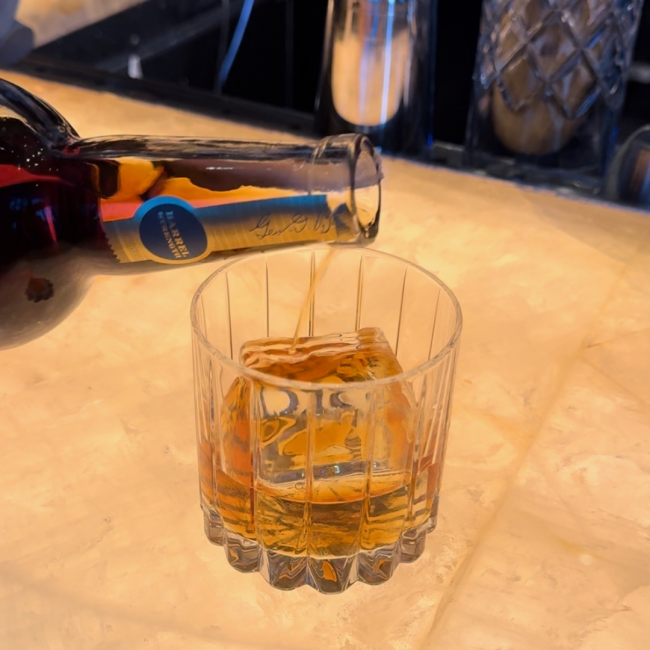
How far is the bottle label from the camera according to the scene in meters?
→ 0.40

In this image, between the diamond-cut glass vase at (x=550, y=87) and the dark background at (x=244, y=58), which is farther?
the dark background at (x=244, y=58)

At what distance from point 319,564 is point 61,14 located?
0.95 metres

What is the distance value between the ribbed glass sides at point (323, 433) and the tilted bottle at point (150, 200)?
0.03 meters

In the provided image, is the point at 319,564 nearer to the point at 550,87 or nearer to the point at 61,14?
the point at 550,87

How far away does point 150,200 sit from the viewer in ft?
1.36

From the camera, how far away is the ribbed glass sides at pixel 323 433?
0.33 meters

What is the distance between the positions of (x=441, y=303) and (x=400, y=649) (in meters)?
0.17

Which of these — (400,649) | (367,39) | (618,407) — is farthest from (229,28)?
(400,649)

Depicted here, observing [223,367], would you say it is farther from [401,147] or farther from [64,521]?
[401,147]

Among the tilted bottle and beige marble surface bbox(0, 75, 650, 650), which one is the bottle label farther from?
beige marble surface bbox(0, 75, 650, 650)

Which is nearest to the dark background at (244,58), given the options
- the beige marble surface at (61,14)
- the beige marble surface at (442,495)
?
the beige marble surface at (61,14)

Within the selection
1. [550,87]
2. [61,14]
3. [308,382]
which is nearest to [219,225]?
[308,382]

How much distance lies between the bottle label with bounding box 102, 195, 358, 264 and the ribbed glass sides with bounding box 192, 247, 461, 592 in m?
0.02
